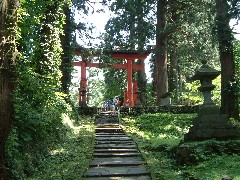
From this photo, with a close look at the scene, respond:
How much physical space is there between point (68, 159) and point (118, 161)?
141 cm

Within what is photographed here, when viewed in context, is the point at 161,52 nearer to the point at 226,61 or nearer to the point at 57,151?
the point at 226,61

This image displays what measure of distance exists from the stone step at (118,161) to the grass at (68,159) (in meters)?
0.25

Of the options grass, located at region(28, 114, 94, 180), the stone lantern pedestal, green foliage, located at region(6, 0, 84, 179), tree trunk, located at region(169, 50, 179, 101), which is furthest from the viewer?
tree trunk, located at region(169, 50, 179, 101)

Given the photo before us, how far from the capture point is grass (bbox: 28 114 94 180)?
7043mm

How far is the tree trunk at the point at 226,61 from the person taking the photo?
12.7m

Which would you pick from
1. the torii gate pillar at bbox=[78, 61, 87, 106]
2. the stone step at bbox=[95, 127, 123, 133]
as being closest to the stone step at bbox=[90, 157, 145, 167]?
the stone step at bbox=[95, 127, 123, 133]

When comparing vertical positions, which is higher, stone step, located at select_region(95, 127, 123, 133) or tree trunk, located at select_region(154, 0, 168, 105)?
tree trunk, located at select_region(154, 0, 168, 105)

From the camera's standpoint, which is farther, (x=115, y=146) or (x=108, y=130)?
(x=108, y=130)

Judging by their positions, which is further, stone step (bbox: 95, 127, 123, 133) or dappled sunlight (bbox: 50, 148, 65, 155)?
stone step (bbox: 95, 127, 123, 133)

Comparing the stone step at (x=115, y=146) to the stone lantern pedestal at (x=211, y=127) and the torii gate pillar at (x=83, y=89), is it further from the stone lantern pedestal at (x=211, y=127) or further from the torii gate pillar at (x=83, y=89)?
the torii gate pillar at (x=83, y=89)

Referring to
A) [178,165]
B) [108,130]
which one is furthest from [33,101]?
[108,130]

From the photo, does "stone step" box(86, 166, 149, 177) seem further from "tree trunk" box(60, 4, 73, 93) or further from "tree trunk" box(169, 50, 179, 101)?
"tree trunk" box(169, 50, 179, 101)

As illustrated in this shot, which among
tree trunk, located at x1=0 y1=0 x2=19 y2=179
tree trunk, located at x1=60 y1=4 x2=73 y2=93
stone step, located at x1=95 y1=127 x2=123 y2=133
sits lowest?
stone step, located at x1=95 y1=127 x2=123 y2=133

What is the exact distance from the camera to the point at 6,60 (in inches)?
184
